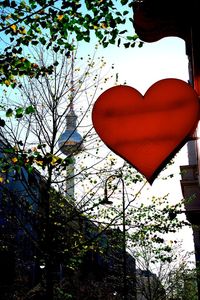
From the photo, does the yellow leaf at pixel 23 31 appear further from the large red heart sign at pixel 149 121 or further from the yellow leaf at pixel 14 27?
the large red heart sign at pixel 149 121

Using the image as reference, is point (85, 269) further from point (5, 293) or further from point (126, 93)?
point (126, 93)

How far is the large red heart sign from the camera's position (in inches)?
71.3

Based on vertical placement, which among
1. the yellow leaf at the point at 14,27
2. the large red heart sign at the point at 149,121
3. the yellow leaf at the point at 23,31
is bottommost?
the large red heart sign at the point at 149,121

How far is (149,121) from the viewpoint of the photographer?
72.4 inches

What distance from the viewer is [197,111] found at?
1.79 metres

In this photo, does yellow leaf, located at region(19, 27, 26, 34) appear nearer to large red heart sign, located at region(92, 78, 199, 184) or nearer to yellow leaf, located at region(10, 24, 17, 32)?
yellow leaf, located at region(10, 24, 17, 32)

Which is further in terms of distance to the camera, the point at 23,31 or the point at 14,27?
Result: the point at 23,31

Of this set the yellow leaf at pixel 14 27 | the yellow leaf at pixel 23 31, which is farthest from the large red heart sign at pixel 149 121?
the yellow leaf at pixel 23 31

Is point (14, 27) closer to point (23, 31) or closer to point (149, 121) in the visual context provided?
point (23, 31)

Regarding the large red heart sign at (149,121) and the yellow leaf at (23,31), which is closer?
the large red heart sign at (149,121)

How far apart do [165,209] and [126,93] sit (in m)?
11.9

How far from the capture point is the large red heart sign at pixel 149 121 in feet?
5.94

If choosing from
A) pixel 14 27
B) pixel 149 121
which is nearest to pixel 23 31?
pixel 14 27

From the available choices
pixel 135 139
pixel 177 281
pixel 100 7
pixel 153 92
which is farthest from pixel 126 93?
pixel 177 281
